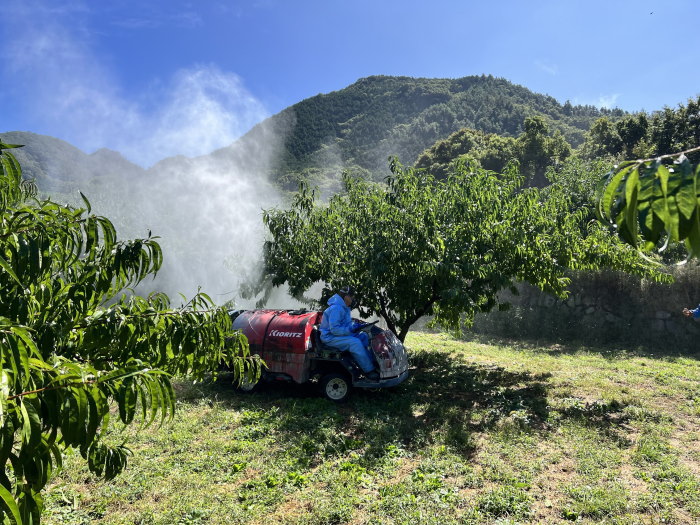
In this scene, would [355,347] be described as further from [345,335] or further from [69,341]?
[69,341]

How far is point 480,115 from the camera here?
7681 cm

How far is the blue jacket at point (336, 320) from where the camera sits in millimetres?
6797

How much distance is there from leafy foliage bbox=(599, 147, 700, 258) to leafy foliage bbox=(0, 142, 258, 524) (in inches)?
55.2

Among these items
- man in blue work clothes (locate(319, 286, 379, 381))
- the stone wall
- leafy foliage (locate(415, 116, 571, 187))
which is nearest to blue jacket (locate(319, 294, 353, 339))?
man in blue work clothes (locate(319, 286, 379, 381))

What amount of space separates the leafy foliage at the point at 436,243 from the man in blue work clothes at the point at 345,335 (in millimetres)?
1124

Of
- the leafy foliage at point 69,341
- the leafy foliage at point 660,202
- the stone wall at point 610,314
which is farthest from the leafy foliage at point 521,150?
the leafy foliage at point 660,202

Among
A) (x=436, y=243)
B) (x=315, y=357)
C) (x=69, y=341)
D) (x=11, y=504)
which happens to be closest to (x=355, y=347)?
(x=315, y=357)

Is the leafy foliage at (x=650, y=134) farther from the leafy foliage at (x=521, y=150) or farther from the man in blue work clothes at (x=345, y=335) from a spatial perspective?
the man in blue work clothes at (x=345, y=335)

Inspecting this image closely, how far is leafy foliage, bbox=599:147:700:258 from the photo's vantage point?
1.04 metres

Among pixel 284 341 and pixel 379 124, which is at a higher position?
pixel 379 124

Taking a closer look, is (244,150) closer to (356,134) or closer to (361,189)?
(356,134)

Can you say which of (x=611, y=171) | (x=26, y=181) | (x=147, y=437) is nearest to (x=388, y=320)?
(x=147, y=437)

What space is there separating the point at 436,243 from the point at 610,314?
9581 mm

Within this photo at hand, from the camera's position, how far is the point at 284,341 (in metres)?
7.12
